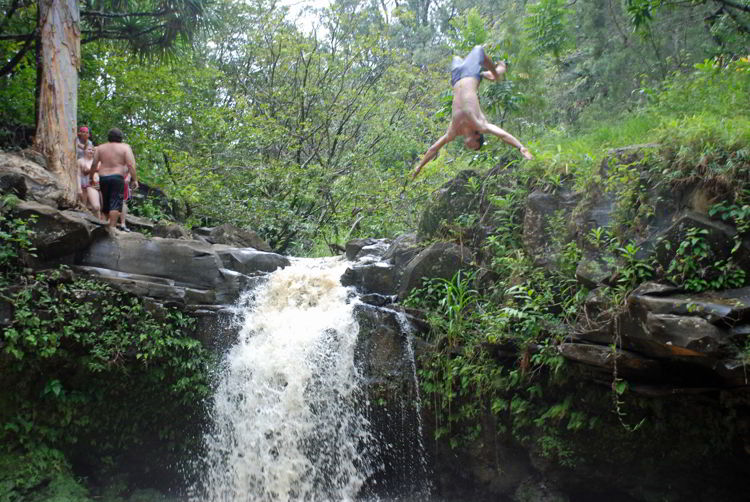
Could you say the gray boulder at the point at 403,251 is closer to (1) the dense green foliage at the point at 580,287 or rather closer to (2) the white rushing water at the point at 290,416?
(1) the dense green foliage at the point at 580,287

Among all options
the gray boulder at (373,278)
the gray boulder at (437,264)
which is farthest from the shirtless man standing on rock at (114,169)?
the gray boulder at (437,264)

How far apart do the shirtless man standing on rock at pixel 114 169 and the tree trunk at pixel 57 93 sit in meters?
0.78

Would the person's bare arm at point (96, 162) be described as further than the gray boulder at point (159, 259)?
Yes

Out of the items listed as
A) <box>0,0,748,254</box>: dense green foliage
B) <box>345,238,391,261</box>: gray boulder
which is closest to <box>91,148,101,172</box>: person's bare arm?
<box>0,0,748,254</box>: dense green foliage

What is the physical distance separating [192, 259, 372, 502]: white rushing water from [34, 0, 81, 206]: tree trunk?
160 inches

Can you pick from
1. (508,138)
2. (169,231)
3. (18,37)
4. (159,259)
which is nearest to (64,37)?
(18,37)

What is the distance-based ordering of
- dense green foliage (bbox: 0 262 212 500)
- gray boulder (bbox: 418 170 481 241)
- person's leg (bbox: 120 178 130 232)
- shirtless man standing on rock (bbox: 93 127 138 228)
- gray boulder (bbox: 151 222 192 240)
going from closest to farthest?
dense green foliage (bbox: 0 262 212 500), gray boulder (bbox: 418 170 481 241), shirtless man standing on rock (bbox: 93 127 138 228), person's leg (bbox: 120 178 130 232), gray boulder (bbox: 151 222 192 240)

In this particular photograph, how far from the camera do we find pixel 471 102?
722cm

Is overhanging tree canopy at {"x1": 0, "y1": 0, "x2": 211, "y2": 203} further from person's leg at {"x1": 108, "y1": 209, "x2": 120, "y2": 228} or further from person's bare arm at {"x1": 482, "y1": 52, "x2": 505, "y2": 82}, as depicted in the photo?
person's bare arm at {"x1": 482, "y1": 52, "x2": 505, "y2": 82}

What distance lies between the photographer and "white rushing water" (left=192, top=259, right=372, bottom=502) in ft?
22.4

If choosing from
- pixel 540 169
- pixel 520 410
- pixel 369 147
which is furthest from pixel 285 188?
pixel 520 410

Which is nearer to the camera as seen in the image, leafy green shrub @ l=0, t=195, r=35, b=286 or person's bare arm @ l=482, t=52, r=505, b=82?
leafy green shrub @ l=0, t=195, r=35, b=286

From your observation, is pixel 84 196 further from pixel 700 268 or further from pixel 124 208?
pixel 700 268

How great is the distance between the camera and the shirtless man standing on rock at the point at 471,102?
284 inches
